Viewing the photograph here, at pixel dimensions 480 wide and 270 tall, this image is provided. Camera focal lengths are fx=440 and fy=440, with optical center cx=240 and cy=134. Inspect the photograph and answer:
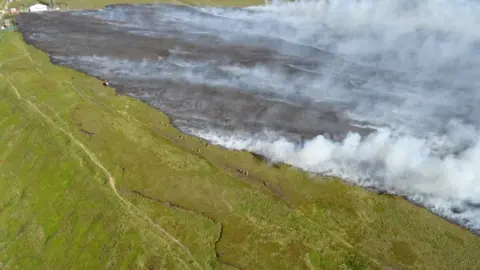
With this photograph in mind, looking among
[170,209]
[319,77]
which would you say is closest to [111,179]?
[170,209]

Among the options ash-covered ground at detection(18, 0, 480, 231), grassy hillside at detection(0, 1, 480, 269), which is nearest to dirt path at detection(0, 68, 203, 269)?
grassy hillside at detection(0, 1, 480, 269)

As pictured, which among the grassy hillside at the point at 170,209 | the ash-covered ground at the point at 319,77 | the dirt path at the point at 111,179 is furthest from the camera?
the ash-covered ground at the point at 319,77

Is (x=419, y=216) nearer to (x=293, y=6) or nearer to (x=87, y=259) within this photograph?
(x=87, y=259)

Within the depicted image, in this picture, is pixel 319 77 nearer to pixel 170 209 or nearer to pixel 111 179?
pixel 170 209

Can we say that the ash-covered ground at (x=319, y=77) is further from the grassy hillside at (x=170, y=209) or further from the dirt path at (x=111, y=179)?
the dirt path at (x=111, y=179)

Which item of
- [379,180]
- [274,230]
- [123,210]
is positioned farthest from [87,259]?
[379,180]

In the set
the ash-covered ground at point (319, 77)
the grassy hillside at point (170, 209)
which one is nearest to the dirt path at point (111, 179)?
the grassy hillside at point (170, 209)
